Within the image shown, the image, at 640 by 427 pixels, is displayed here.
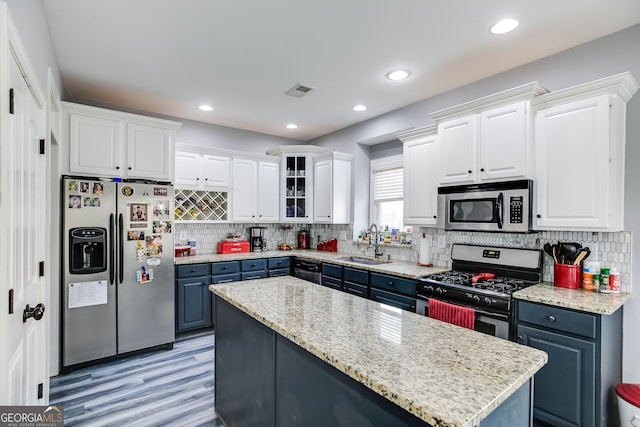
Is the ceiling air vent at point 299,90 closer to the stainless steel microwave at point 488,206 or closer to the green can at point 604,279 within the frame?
the stainless steel microwave at point 488,206

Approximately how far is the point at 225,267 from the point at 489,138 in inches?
127

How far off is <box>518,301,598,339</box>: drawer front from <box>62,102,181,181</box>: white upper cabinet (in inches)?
138

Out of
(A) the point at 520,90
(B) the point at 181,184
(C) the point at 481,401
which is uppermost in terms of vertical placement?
(A) the point at 520,90

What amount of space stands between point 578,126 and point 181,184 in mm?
4049

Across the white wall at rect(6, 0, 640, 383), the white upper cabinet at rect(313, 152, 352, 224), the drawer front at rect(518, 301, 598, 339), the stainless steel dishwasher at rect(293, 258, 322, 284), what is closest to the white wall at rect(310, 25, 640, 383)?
the white wall at rect(6, 0, 640, 383)

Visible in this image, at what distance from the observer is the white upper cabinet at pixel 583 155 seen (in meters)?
2.22

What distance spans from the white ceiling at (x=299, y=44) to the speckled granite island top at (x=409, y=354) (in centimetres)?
187

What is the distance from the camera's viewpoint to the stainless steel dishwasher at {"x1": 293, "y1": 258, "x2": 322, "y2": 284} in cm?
423

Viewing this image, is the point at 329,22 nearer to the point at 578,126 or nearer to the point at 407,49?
the point at 407,49

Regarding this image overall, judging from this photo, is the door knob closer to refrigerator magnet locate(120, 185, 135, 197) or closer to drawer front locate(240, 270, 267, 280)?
refrigerator magnet locate(120, 185, 135, 197)

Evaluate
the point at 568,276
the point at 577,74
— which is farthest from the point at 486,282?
the point at 577,74

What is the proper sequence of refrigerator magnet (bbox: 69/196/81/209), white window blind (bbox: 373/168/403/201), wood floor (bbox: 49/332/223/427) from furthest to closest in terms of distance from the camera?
1. white window blind (bbox: 373/168/403/201)
2. refrigerator magnet (bbox: 69/196/81/209)
3. wood floor (bbox: 49/332/223/427)

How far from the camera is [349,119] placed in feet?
14.4

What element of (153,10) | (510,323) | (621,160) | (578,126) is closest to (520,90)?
(578,126)
